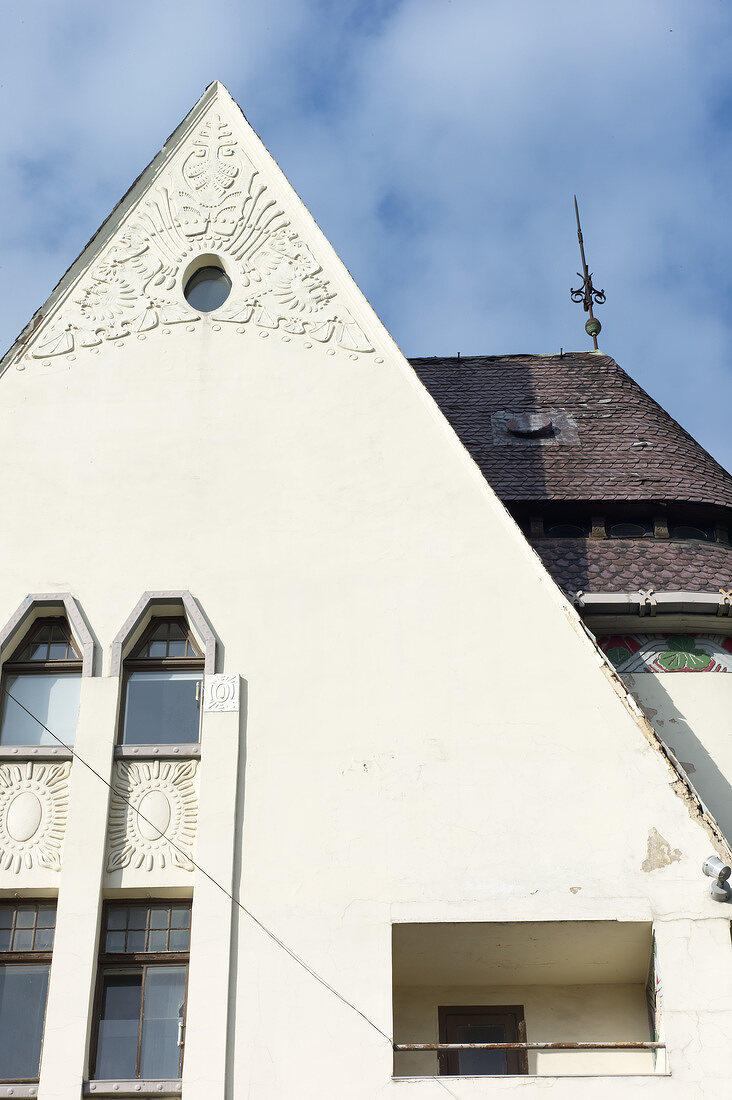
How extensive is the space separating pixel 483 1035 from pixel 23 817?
156 inches

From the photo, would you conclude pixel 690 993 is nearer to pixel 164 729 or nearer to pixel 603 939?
pixel 603 939

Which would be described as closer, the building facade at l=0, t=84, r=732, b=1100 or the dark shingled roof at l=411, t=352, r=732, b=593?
the building facade at l=0, t=84, r=732, b=1100

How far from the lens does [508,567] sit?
11570 mm

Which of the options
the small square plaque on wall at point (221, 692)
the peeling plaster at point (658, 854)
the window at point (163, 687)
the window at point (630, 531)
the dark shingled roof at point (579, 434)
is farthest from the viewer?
the dark shingled roof at point (579, 434)

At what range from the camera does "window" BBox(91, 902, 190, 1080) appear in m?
9.65

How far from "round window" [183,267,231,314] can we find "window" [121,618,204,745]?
354cm

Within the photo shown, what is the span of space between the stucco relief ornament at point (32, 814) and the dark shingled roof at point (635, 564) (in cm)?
511

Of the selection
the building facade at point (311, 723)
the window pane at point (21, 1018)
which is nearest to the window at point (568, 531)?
the building facade at point (311, 723)

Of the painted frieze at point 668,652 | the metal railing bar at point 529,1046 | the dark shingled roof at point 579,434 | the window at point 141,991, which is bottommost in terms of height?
the metal railing bar at point 529,1046

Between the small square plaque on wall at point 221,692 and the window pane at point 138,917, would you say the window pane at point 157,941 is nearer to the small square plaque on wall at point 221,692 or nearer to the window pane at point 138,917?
the window pane at point 138,917

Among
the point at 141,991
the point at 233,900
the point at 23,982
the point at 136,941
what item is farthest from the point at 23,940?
the point at 233,900

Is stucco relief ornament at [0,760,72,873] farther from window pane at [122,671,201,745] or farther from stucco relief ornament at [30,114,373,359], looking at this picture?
stucco relief ornament at [30,114,373,359]

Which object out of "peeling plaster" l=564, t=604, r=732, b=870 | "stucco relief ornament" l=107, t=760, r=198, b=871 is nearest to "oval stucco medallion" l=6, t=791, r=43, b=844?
"stucco relief ornament" l=107, t=760, r=198, b=871

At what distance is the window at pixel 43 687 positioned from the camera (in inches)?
436
